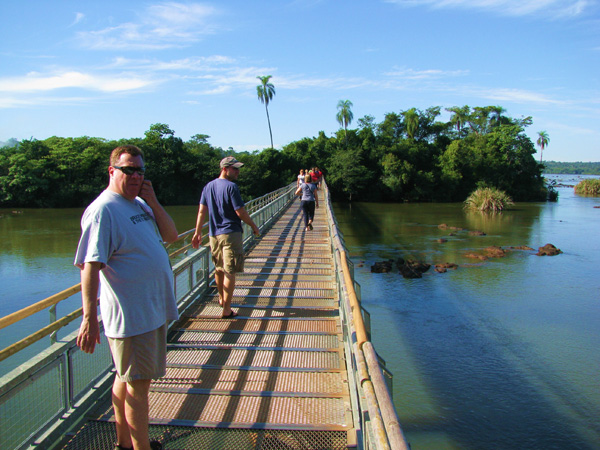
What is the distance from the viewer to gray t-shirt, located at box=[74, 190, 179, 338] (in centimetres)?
260

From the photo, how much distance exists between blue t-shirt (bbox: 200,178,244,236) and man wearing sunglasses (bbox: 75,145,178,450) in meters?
2.81

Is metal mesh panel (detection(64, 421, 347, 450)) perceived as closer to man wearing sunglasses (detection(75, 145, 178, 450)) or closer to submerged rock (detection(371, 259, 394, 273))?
man wearing sunglasses (detection(75, 145, 178, 450))

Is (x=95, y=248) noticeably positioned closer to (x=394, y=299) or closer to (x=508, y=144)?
(x=394, y=299)

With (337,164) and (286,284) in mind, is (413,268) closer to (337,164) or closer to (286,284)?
(286,284)

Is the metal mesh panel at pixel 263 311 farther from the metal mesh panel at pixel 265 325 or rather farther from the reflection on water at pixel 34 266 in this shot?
the reflection on water at pixel 34 266

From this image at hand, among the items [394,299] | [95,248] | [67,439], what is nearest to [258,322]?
[67,439]

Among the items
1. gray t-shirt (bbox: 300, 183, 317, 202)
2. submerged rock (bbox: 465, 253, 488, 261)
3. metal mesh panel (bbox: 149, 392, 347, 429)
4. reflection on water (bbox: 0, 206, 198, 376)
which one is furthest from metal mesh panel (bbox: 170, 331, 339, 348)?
submerged rock (bbox: 465, 253, 488, 261)

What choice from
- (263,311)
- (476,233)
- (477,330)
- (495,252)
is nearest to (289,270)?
(263,311)

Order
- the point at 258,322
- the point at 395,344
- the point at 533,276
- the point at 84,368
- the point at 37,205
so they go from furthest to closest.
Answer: the point at 37,205
the point at 533,276
the point at 395,344
the point at 258,322
the point at 84,368

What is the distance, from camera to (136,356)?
2.79 m

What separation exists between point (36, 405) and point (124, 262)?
1678 millimetres

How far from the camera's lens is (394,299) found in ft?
53.7

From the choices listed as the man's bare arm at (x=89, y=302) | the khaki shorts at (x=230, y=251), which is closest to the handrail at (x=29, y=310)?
the man's bare arm at (x=89, y=302)

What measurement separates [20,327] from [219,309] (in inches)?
358
